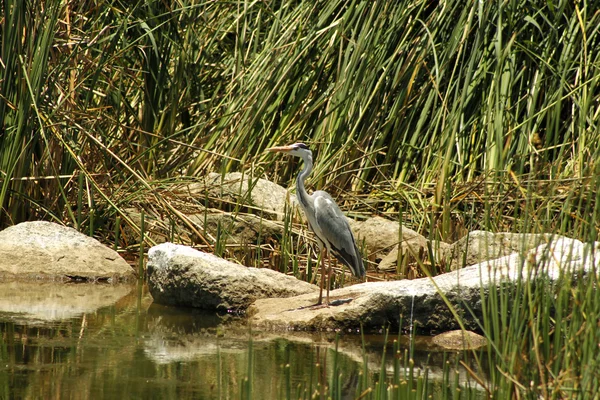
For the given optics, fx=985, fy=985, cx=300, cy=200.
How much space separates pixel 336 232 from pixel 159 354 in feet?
5.97

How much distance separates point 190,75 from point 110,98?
2.80 feet

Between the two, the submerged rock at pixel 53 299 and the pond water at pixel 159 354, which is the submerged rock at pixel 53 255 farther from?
the pond water at pixel 159 354

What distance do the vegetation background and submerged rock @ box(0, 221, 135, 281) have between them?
368 millimetres

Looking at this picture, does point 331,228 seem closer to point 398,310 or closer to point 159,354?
point 398,310

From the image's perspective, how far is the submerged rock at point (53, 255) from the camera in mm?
7266

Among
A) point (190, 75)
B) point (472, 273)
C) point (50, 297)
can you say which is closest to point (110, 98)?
point (190, 75)

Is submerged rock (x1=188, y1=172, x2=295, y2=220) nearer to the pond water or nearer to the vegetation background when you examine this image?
the vegetation background

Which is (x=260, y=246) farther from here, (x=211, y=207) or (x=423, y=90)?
(x=423, y=90)

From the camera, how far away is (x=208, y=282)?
6.55 metres

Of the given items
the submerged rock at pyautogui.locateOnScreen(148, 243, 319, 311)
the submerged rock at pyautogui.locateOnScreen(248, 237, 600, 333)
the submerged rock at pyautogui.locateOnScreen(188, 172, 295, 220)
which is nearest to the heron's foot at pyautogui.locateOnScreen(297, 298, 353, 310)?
the submerged rock at pyautogui.locateOnScreen(248, 237, 600, 333)

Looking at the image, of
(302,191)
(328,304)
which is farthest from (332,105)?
(328,304)

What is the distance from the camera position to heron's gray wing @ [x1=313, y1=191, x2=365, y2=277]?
6.68 metres

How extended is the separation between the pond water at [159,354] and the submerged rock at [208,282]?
13cm

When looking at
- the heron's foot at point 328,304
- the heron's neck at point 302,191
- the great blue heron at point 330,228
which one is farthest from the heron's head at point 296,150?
the heron's foot at point 328,304
